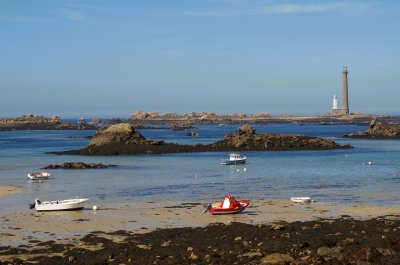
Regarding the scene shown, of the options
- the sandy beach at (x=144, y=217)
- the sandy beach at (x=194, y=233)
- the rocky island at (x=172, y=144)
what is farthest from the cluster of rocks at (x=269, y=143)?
the sandy beach at (x=144, y=217)

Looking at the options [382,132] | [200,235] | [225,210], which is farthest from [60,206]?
[382,132]

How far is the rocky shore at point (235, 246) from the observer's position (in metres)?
20.8

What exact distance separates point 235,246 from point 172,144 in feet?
236

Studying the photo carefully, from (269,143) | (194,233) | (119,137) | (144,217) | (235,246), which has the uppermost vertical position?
(119,137)

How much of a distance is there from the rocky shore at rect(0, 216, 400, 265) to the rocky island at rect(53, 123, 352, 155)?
61.1 meters

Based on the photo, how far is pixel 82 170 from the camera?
64.8 metres

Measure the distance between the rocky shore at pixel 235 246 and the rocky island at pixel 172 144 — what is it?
2405 inches

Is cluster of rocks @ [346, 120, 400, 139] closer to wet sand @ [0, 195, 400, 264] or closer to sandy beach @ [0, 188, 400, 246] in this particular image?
sandy beach @ [0, 188, 400, 246]

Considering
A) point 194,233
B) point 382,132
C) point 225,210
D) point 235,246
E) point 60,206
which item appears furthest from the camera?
point 382,132

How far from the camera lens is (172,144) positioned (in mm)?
95188

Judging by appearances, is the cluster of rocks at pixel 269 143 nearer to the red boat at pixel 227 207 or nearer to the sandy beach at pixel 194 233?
the sandy beach at pixel 194 233

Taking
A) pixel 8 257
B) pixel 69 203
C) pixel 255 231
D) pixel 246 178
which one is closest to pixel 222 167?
pixel 246 178

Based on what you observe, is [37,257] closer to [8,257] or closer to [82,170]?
[8,257]

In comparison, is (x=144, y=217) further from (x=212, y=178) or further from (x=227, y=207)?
(x=212, y=178)
